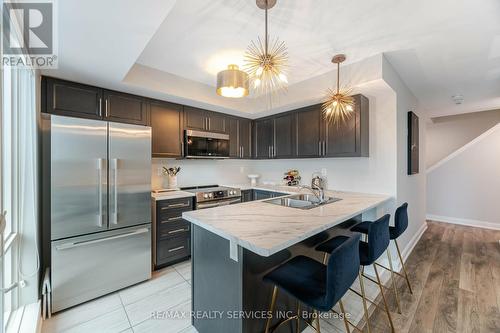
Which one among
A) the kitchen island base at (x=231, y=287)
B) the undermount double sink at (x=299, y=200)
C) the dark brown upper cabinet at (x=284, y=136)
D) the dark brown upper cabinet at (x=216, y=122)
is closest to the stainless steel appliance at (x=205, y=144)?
the dark brown upper cabinet at (x=216, y=122)

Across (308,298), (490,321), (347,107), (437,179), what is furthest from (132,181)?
(437,179)

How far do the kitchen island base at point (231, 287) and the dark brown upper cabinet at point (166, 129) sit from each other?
1673 mm

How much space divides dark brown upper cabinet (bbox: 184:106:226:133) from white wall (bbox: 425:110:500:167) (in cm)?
573

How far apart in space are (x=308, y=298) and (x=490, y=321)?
→ 2003mm

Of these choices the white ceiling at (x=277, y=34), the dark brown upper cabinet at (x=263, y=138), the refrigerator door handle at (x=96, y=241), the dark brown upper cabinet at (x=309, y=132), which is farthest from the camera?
the dark brown upper cabinet at (x=263, y=138)

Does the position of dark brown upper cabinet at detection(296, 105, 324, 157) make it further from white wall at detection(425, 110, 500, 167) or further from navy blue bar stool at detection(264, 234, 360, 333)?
white wall at detection(425, 110, 500, 167)

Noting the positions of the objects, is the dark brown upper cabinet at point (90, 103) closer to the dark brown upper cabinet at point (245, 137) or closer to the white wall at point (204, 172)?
the white wall at point (204, 172)

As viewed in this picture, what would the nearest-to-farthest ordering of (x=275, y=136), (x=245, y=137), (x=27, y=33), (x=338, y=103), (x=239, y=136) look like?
1. (x=27, y=33)
2. (x=338, y=103)
3. (x=275, y=136)
4. (x=239, y=136)
5. (x=245, y=137)

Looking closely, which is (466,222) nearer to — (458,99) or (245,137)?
(458,99)

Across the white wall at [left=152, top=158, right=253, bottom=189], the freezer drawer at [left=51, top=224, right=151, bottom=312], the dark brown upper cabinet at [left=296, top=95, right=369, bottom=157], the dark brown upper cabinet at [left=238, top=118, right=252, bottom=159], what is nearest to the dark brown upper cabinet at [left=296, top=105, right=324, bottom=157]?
the dark brown upper cabinet at [left=296, top=95, right=369, bottom=157]

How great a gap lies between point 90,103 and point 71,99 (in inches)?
6.6

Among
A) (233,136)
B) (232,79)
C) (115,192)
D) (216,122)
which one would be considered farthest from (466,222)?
→ (115,192)

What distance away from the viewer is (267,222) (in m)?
1.52

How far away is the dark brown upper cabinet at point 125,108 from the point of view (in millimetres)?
2574
